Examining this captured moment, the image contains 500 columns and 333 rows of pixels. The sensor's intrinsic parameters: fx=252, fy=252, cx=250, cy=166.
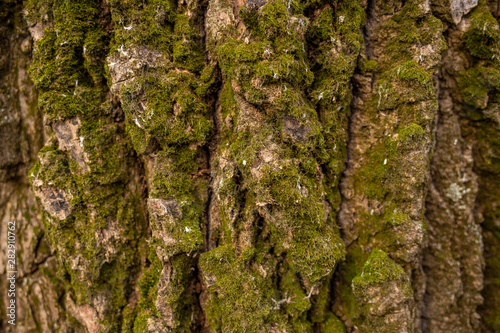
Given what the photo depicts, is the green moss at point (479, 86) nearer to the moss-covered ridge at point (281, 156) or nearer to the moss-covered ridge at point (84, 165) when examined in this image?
the moss-covered ridge at point (281, 156)

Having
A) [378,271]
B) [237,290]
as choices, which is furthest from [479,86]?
[237,290]

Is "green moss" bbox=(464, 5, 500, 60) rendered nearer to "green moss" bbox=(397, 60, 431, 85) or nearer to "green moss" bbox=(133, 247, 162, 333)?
"green moss" bbox=(397, 60, 431, 85)

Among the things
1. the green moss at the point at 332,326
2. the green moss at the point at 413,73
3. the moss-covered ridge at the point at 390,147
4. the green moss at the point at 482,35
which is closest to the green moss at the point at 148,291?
the green moss at the point at 332,326

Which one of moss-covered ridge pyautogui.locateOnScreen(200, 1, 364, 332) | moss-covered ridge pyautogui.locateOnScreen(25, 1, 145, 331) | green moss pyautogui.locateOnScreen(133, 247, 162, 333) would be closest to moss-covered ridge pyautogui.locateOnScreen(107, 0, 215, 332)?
green moss pyautogui.locateOnScreen(133, 247, 162, 333)

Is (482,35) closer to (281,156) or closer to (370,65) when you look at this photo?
(370,65)

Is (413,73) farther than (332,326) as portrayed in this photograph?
No

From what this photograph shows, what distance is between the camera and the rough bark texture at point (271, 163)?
7.48 feet

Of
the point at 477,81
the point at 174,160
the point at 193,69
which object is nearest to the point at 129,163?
the point at 174,160

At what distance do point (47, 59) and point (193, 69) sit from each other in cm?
159

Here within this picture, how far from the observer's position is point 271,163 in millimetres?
2191

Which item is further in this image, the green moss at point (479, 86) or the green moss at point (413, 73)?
the green moss at point (479, 86)

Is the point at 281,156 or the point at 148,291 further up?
the point at 281,156

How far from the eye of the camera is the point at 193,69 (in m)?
2.55

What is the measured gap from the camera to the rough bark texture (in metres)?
2.28
